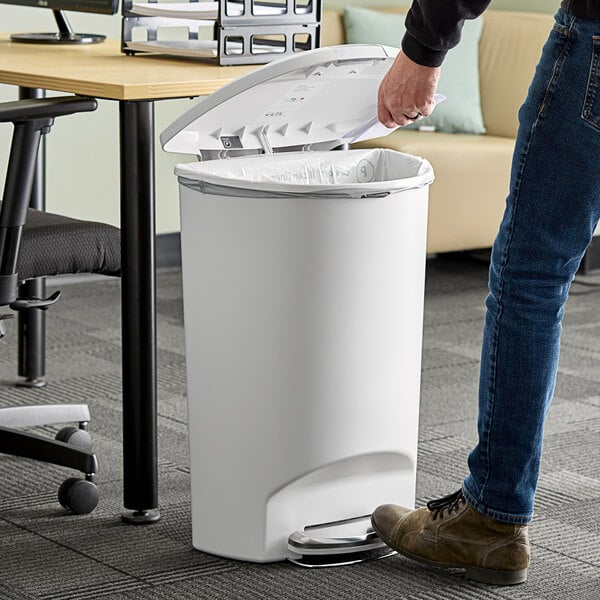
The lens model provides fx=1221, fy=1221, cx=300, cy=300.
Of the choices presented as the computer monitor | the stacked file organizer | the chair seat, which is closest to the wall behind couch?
the computer monitor

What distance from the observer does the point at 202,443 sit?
1.90 metres

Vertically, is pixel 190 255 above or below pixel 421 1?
below

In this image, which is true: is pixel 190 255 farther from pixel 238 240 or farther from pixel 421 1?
pixel 421 1

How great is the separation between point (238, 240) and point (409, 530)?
0.51 meters

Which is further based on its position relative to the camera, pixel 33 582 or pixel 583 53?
pixel 33 582

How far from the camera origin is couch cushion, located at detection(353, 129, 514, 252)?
3727mm

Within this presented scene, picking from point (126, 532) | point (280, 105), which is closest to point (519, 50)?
point (280, 105)

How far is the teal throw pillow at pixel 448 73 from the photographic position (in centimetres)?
412

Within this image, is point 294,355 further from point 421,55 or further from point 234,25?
point 234,25

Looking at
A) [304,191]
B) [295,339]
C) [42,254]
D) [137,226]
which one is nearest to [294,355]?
[295,339]

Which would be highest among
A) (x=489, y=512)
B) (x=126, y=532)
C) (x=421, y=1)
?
(x=421, y=1)

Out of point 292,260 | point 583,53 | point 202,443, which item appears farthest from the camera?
point 202,443

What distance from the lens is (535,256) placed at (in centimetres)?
169

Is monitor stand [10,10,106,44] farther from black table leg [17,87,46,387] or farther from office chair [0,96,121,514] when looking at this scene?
office chair [0,96,121,514]
